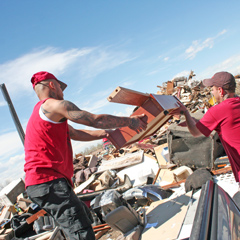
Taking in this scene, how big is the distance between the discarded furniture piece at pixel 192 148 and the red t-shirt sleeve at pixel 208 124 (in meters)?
2.67

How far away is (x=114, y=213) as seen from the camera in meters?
3.15

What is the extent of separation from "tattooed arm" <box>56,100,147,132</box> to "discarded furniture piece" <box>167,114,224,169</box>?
3032 mm

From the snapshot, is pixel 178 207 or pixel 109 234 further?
pixel 109 234

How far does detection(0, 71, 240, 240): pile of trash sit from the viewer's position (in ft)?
10.0

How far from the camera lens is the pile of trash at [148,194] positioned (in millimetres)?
3061

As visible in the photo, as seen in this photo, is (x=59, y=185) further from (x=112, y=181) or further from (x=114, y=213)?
(x=112, y=181)

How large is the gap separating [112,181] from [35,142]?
435 centimetres

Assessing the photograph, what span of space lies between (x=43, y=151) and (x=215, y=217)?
173cm

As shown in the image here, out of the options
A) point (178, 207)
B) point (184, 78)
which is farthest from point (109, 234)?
point (184, 78)

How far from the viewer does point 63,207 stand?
7.37ft

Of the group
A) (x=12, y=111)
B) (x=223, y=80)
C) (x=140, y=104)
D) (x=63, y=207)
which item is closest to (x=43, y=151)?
(x=63, y=207)

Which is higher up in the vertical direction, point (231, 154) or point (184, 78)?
point (184, 78)

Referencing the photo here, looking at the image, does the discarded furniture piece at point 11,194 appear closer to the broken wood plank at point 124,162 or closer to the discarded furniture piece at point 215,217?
the broken wood plank at point 124,162

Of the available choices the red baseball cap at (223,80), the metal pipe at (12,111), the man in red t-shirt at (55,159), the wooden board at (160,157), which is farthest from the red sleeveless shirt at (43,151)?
the metal pipe at (12,111)
